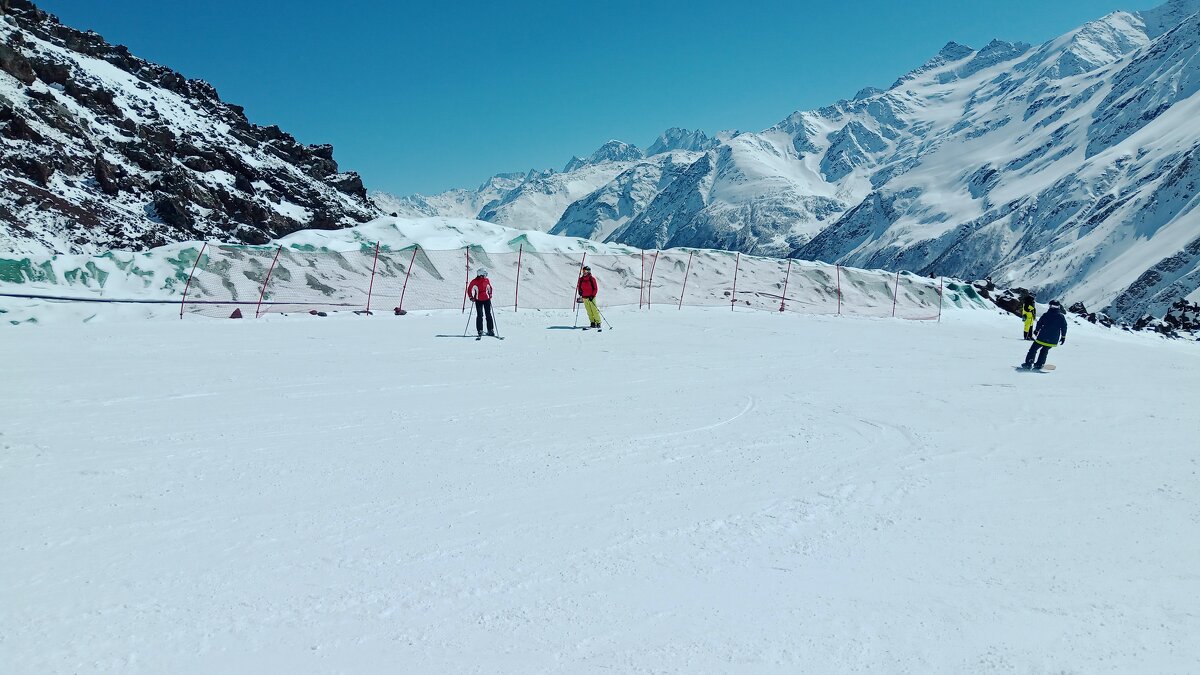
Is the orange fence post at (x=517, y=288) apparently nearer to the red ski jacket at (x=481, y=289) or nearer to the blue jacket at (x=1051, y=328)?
the red ski jacket at (x=481, y=289)

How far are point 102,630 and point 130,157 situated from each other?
4929 cm

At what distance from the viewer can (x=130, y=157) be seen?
4362cm

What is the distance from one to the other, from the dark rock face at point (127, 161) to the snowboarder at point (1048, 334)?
3481 centimetres

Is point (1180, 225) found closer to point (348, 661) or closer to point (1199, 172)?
point (1199, 172)

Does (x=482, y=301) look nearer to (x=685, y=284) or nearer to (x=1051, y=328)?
(x=1051, y=328)

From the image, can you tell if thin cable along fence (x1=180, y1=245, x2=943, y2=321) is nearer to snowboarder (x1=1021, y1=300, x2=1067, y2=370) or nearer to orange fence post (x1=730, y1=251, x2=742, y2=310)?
orange fence post (x1=730, y1=251, x2=742, y2=310)

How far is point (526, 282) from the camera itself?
23.3 m

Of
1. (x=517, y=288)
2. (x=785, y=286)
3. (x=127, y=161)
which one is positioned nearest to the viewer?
(x=517, y=288)

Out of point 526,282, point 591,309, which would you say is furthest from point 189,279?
point 591,309

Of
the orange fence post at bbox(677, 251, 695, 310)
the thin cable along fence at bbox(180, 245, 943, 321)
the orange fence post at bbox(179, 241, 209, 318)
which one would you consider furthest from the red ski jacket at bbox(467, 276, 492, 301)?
the orange fence post at bbox(677, 251, 695, 310)

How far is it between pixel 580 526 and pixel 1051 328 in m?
11.4

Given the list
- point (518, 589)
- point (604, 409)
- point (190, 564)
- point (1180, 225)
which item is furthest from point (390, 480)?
point (1180, 225)

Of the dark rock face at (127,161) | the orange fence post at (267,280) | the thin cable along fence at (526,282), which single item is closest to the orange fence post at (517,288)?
the thin cable along fence at (526,282)

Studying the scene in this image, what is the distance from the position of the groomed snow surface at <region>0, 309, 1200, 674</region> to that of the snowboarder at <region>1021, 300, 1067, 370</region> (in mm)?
2206
